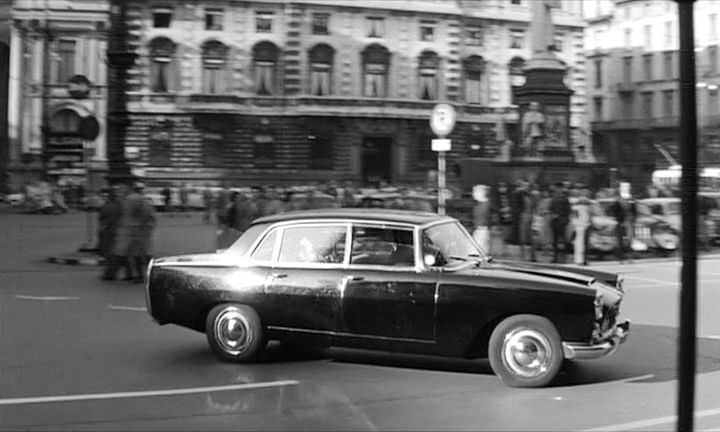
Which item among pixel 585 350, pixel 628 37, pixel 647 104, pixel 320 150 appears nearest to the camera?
pixel 585 350

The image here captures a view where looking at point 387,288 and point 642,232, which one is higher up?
point 642,232

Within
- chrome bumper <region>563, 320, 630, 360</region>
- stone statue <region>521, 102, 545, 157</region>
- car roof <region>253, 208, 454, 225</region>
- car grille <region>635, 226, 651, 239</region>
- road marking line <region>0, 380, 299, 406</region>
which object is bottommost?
road marking line <region>0, 380, 299, 406</region>

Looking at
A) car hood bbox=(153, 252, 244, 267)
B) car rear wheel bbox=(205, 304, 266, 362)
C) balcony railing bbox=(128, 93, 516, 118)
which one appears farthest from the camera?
balcony railing bbox=(128, 93, 516, 118)

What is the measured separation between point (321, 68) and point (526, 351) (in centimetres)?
5434

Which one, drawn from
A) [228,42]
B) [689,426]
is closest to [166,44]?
[228,42]

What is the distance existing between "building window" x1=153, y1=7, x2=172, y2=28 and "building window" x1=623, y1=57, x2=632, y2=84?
37.0m

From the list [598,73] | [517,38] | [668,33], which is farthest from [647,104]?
[517,38]

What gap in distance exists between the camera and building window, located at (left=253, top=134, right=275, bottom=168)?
59.0 m

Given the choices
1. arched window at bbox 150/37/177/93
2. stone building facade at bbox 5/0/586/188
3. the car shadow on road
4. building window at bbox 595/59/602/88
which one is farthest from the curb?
building window at bbox 595/59/602/88

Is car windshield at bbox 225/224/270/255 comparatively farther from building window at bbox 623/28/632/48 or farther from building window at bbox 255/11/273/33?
building window at bbox 623/28/632/48

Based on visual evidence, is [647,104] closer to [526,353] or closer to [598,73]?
[598,73]

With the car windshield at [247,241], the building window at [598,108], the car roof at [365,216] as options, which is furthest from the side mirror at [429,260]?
the building window at [598,108]

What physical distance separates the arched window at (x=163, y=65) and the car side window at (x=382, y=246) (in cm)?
5268

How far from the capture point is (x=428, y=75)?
6250cm
